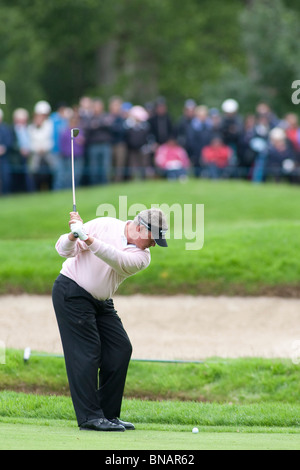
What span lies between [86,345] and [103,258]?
92 cm

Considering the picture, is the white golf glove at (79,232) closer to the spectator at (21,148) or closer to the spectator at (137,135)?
the spectator at (21,148)

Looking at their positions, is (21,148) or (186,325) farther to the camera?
(21,148)

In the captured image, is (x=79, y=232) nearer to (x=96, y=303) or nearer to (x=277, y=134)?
(x=96, y=303)

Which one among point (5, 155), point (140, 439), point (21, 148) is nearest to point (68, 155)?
point (21, 148)

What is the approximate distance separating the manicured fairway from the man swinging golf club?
383mm

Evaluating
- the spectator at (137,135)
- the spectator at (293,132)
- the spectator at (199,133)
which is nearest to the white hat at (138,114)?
the spectator at (137,135)

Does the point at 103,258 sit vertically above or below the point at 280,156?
above

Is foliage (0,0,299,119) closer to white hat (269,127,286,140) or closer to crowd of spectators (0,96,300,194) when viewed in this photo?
crowd of spectators (0,96,300,194)

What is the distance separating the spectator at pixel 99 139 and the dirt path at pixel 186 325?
8.88 m

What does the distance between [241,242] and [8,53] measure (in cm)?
2562

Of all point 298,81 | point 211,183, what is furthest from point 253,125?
point 298,81

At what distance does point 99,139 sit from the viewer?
80.1 ft

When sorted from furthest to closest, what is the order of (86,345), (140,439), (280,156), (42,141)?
1. (280,156)
2. (42,141)
3. (86,345)
4. (140,439)

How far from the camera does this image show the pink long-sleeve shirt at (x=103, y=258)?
8844mm
